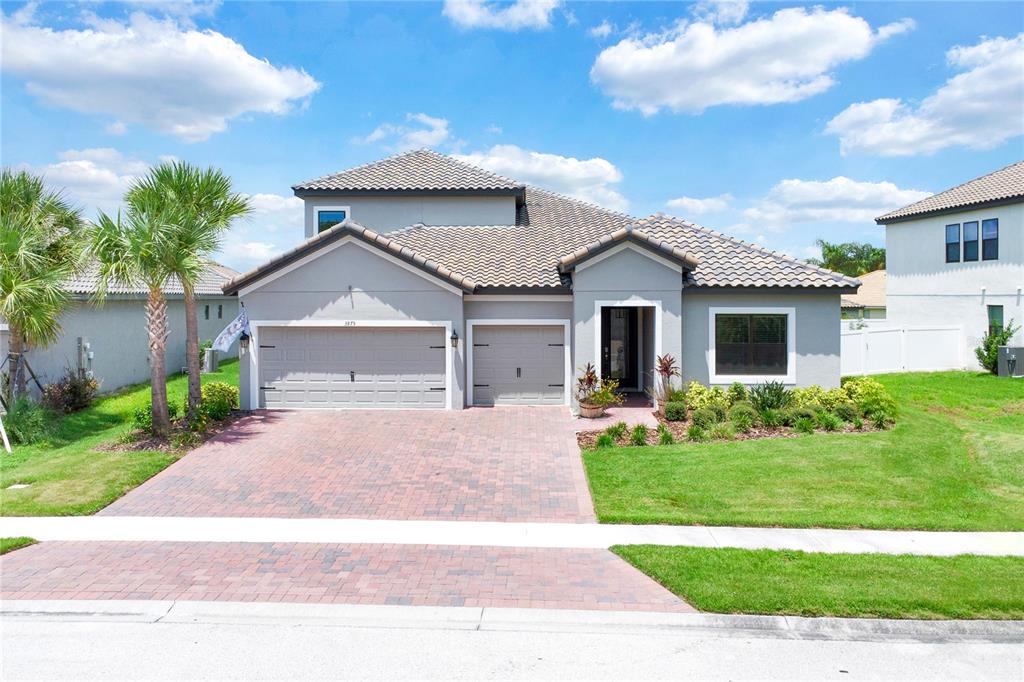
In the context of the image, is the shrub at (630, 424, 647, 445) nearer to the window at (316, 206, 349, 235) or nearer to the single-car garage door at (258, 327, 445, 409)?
the single-car garage door at (258, 327, 445, 409)

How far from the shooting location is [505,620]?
659cm

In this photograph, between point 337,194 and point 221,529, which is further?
point 337,194

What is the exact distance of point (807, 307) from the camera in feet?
57.8

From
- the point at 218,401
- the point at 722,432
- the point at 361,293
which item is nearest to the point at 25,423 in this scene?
the point at 218,401

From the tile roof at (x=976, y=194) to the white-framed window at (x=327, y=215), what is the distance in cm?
2340

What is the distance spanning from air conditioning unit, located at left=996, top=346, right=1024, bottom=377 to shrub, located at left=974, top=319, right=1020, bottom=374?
45cm

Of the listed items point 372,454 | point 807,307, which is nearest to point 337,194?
point 372,454

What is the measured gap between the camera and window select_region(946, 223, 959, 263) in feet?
87.0

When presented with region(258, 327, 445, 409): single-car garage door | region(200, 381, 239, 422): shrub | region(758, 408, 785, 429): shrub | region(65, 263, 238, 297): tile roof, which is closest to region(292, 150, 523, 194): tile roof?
region(65, 263, 238, 297): tile roof

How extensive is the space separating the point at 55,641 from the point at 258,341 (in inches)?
461

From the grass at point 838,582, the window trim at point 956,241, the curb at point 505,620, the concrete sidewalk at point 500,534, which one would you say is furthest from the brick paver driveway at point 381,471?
the window trim at point 956,241

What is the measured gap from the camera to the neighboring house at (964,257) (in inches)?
957

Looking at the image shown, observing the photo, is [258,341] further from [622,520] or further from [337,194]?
[622,520]

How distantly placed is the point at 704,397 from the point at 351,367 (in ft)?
29.6
